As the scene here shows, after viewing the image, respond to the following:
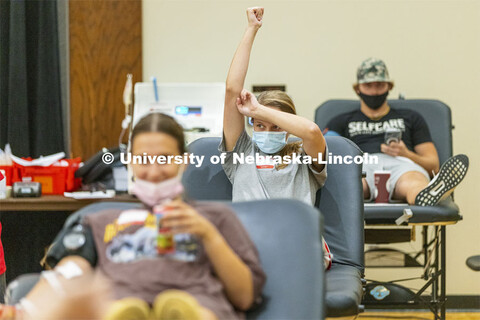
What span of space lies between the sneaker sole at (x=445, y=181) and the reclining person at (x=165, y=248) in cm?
170

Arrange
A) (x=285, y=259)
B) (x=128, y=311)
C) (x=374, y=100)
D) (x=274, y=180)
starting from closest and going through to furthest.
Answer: (x=128, y=311) → (x=285, y=259) → (x=274, y=180) → (x=374, y=100)

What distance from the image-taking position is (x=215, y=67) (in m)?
4.08

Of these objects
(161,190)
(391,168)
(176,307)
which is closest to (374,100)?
(391,168)

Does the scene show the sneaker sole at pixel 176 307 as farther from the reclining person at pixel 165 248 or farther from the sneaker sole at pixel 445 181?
the sneaker sole at pixel 445 181

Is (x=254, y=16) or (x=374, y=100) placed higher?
(x=254, y=16)

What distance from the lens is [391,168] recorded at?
347 centimetres

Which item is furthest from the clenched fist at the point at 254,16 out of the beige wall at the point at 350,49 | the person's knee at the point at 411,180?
the beige wall at the point at 350,49

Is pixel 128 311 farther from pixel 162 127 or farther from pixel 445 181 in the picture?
pixel 445 181

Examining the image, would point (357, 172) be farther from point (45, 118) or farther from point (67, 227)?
point (45, 118)

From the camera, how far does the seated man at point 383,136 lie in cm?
336

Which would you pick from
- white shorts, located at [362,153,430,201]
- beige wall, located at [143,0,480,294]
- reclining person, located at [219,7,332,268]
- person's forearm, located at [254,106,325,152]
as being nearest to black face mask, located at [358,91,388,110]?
white shorts, located at [362,153,430,201]

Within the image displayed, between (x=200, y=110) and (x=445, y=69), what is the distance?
1.57 metres

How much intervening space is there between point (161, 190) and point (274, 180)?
875mm

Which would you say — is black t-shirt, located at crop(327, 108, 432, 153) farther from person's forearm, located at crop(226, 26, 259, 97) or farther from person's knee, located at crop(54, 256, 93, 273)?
person's knee, located at crop(54, 256, 93, 273)
